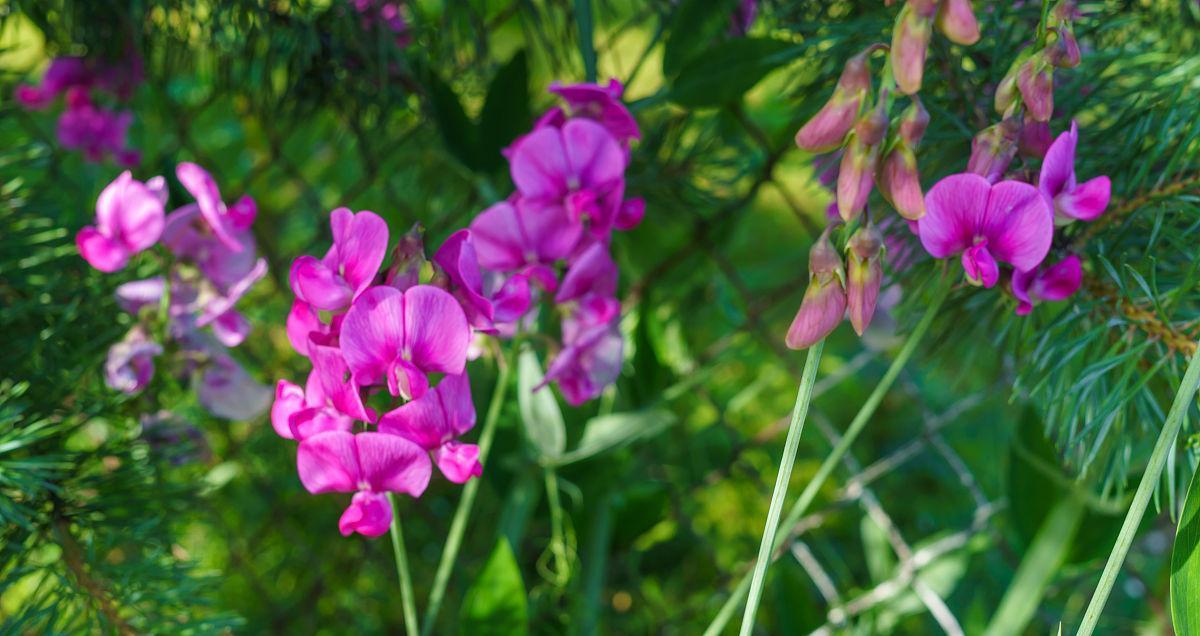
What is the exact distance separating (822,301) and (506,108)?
0.39 metres

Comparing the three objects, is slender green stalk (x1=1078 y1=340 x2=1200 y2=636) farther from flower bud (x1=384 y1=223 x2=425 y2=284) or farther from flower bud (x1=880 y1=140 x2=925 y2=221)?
flower bud (x1=384 y1=223 x2=425 y2=284)

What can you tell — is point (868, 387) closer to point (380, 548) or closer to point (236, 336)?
point (380, 548)

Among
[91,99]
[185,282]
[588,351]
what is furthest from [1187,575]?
[91,99]

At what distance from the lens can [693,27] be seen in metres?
0.72

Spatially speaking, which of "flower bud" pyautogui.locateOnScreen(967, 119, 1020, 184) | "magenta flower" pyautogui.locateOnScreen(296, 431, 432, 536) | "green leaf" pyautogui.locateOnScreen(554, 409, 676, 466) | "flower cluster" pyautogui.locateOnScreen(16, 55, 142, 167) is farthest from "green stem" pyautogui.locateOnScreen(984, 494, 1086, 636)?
"flower cluster" pyautogui.locateOnScreen(16, 55, 142, 167)

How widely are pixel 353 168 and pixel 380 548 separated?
626mm

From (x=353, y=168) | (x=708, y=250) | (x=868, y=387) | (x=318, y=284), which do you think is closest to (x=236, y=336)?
(x=318, y=284)

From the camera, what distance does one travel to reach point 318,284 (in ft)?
1.65

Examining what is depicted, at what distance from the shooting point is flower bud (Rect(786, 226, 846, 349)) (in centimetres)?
43

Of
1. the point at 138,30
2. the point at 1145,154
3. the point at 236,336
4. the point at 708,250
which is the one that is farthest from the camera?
the point at 708,250

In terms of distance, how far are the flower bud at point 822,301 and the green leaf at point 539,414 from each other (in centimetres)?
32

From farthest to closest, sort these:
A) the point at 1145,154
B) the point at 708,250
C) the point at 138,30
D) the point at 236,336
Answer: the point at 708,250 < the point at 138,30 < the point at 236,336 < the point at 1145,154

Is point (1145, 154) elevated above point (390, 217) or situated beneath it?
elevated above

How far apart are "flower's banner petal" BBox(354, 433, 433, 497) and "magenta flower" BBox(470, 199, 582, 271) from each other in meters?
0.14
